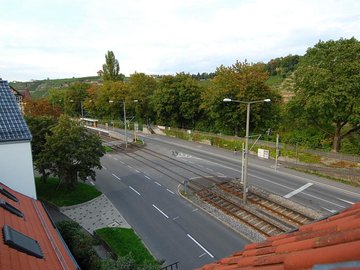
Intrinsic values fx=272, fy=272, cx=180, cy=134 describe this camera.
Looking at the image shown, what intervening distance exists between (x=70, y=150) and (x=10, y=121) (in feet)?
26.5

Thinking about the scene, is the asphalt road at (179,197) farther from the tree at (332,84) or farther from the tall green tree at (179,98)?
the tall green tree at (179,98)

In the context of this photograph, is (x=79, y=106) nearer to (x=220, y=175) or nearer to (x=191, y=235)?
(x=220, y=175)

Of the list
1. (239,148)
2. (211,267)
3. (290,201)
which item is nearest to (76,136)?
(290,201)

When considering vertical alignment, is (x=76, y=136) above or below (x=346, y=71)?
below

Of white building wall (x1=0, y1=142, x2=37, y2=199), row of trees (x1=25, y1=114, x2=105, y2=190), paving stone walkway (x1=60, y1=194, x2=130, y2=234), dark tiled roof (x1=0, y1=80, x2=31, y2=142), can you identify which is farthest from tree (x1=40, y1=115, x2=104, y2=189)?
white building wall (x1=0, y1=142, x2=37, y2=199)

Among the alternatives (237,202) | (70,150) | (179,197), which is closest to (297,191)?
(237,202)

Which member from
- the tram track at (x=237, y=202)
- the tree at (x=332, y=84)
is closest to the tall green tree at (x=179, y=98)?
the tram track at (x=237, y=202)

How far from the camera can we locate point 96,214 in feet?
70.3

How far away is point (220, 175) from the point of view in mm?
29656

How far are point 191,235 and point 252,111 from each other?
80.8 feet

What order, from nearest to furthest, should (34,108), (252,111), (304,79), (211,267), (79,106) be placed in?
(211,267) < (304,79) < (252,111) < (34,108) < (79,106)

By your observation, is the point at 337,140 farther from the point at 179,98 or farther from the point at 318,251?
the point at 318,251

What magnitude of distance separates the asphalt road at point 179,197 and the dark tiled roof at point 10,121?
31.5ft

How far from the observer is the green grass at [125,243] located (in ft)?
50.9
